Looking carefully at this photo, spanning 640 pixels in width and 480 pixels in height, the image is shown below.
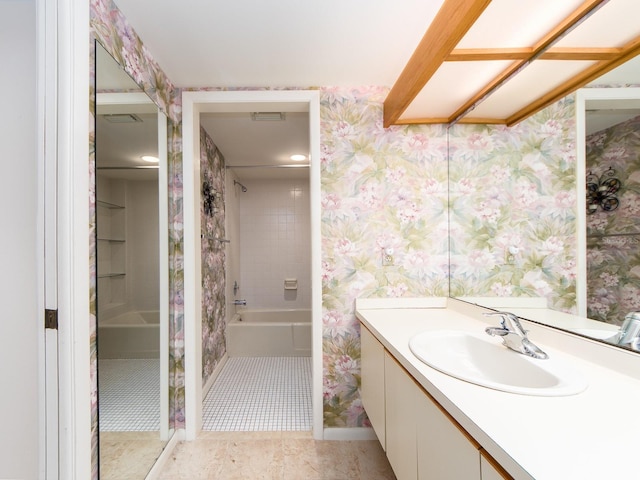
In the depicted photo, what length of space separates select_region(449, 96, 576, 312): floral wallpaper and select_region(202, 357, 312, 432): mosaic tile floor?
4.79ft

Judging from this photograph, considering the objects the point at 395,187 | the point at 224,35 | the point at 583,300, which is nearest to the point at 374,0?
the point at 224,35

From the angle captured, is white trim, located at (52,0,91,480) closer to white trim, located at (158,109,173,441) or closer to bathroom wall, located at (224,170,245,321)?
white trim, located at (158,109,173,441)

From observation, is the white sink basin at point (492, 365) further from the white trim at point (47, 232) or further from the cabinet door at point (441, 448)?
the white trim at point (47, 232)

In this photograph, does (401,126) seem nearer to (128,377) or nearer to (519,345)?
(519,345)

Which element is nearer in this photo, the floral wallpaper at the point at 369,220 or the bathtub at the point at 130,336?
the bathtub at the point at 130,336

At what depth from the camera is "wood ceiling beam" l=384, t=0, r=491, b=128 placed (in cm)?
97

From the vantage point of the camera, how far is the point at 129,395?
136 centimetres

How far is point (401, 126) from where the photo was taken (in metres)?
1.83

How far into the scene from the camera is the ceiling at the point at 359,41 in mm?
967

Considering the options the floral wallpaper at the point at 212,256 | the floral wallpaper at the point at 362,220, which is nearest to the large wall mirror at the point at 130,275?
the floral wallpaper at the point at 362,220

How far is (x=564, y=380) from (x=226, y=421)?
2021 millimetres

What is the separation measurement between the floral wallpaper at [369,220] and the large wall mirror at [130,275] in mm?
969

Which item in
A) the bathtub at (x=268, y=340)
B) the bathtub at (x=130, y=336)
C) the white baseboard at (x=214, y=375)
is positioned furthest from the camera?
the bathtub at (x=268, y=340)

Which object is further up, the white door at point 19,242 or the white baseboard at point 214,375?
the white door at point 19,242
